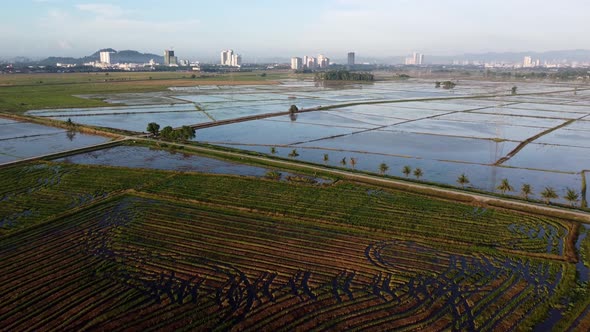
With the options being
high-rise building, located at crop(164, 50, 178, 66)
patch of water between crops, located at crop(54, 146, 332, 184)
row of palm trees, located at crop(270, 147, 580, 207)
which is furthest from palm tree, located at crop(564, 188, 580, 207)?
high-rise building, located at crop(164, 50, 178, 66)

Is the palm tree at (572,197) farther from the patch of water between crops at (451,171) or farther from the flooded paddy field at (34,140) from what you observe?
the flooded paddy field at (34,140)

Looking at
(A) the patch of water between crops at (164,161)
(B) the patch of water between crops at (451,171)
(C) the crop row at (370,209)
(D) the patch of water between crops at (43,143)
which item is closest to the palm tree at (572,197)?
(B) the patch of water between crops at (451,171)

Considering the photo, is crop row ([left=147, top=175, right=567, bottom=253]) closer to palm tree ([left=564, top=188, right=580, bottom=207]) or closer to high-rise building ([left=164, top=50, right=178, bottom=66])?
palm tree ([left=564, top=188, right=580, bottom=207])

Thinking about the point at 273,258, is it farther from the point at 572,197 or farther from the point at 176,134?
the point at 176,134

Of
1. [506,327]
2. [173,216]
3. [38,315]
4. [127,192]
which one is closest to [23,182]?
[127,192]

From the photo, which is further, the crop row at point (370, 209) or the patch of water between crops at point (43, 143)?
the patch of water between crops at point (43, 143)

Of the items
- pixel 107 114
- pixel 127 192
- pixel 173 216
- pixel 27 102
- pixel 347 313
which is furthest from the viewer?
pixel 27 102

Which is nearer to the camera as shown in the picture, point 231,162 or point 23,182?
point 23,182

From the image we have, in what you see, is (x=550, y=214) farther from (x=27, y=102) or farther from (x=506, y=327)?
(x=27, y=102)

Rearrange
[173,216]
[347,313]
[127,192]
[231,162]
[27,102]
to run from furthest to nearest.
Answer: [27,102] < [231,162] < [127,192] < [173,216] < [347,313]
